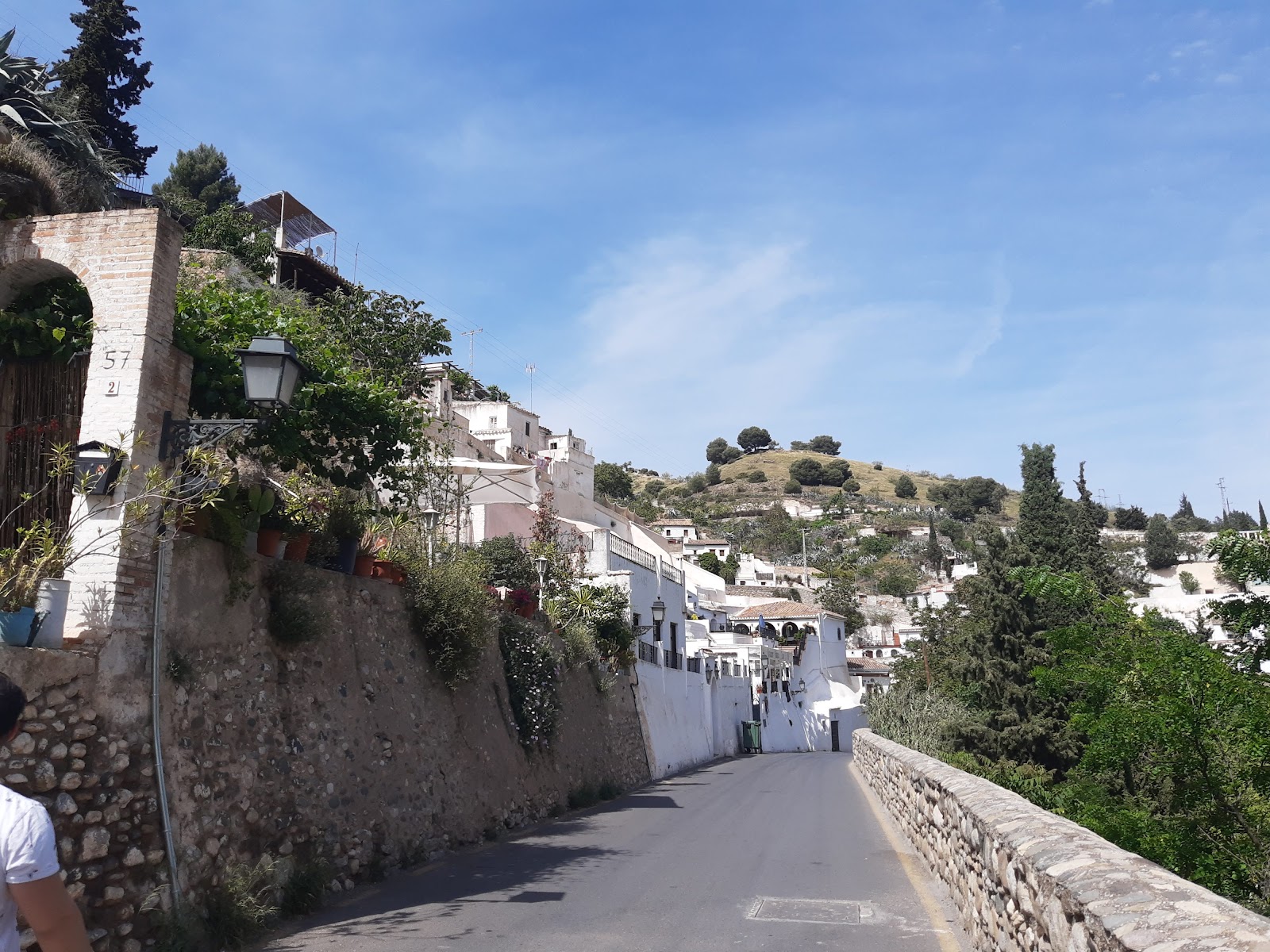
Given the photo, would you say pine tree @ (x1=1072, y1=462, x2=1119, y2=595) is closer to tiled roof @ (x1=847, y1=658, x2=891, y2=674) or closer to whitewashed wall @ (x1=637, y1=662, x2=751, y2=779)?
whitewashed wall @ (x1=637, y1=662, x2=751, y2=779)

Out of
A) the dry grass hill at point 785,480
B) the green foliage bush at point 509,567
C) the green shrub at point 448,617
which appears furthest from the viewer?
the dry grass hill at point 785,480

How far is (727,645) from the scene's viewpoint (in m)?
50.8

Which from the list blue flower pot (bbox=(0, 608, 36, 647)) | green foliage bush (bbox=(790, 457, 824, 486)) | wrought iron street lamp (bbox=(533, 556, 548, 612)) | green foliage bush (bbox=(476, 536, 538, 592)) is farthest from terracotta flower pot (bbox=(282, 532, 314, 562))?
green foliage bush (bbox=(790, 457, 824, 486))

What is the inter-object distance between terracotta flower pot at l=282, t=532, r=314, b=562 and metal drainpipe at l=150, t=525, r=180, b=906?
2154mm

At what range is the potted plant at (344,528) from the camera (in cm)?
1102

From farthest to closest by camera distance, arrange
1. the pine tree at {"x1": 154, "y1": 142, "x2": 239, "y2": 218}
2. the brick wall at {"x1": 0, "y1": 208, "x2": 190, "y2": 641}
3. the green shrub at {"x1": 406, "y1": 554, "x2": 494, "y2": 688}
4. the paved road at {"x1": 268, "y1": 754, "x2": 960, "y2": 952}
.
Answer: the pine tree at {"x1": 154, "y1": 142, "x2": 239, "y2": 218}, the green shrub at {"x1": 406, "y1": 554, "x2": 494, "y2": 688}, the paved road at {"x1": 268, "y1": 754, "x2": 960, "y2": 952}, the brick wall at {"x1": 0, "y1": 208, "x2": 190, "y2": 641}

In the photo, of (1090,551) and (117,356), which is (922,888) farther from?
(1090,551)

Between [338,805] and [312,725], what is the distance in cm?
88

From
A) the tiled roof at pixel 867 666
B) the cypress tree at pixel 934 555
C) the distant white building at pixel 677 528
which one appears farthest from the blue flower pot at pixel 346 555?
the cypress tree at pixel 934 555

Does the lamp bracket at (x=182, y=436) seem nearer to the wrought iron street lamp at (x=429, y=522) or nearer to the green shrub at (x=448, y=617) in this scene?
the green shrub at (x=448, y=617)

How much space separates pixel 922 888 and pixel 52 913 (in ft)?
27.8

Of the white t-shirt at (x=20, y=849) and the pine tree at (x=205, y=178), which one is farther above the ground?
the pine tree at (x=205, y=178)

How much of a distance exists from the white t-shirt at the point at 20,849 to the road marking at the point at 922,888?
242 inches

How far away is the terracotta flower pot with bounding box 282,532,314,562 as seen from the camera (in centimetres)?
Result: 999
